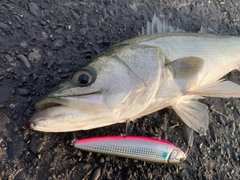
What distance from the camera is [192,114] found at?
9.25ft

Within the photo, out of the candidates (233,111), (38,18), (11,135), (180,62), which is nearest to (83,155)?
(11,135)

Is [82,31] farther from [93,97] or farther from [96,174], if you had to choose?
[96,174]

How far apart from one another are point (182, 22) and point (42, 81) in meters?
1.97

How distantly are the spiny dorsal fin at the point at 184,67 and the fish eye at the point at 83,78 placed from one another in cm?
78

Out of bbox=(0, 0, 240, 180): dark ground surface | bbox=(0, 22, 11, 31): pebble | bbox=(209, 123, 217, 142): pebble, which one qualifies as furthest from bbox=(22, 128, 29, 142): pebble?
bbox=(209, 123, 217, 142): pebble

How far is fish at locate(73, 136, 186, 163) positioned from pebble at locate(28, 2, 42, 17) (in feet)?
4.80

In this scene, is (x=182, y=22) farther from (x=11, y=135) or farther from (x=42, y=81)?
(x=11, y=135)

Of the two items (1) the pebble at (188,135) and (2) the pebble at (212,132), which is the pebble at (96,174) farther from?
(2) the pebble at (212,132)

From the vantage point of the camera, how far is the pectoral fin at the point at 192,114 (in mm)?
2805

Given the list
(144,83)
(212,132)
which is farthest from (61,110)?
(212,132)

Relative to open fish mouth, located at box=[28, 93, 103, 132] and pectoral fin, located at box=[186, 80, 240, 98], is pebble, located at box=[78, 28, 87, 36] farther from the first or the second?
pectoral fin, located at box=[186, 80, 240, 98]

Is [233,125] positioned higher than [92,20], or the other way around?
[92,20]

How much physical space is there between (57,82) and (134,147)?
965 millimetres

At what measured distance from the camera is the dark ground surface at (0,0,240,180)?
246 cm
